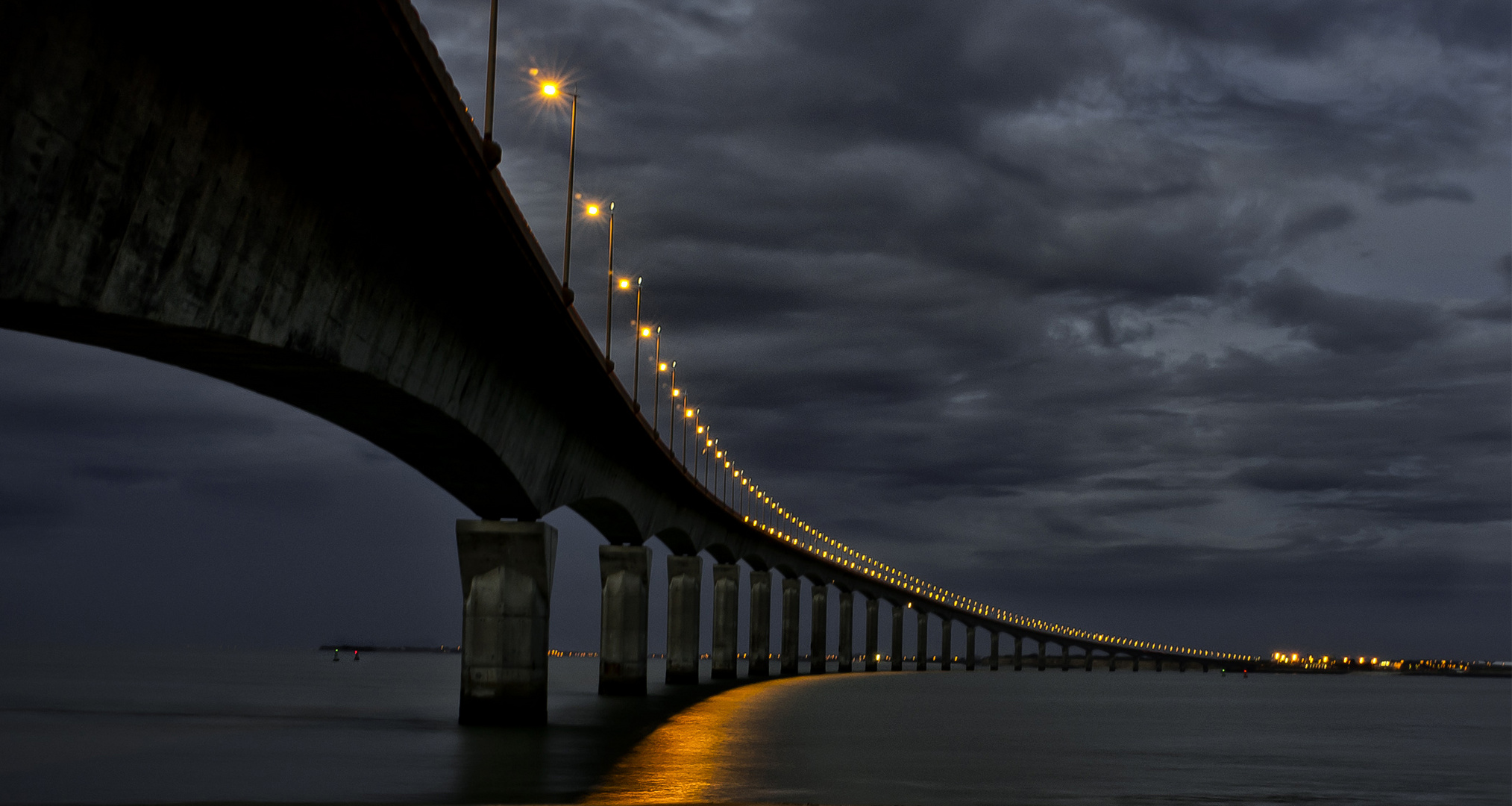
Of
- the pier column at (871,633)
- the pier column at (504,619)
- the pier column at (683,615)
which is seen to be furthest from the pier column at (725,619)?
the pier column at (871,633)

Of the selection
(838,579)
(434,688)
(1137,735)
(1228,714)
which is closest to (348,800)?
(1137,735)

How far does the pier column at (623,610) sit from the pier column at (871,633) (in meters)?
91.9

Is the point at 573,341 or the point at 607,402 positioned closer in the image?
the point at 573,341

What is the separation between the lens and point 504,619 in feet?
125

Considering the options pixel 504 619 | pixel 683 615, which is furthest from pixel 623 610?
pixel 504 619

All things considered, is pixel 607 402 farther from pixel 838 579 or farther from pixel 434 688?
pixel 838 579

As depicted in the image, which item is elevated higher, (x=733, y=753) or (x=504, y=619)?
(x=504, y=619)

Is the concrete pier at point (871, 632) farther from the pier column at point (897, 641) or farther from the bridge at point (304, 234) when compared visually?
the bridge at point (304, 234)

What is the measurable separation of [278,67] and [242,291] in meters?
2.72

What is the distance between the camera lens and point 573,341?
106 ft

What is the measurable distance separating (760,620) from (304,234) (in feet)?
291

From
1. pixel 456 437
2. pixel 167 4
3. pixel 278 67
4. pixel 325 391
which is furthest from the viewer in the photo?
pixel 456 437

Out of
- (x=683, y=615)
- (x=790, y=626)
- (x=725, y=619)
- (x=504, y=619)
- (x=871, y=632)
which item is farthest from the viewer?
(x=871, y=632)

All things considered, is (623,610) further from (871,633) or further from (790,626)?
(871,633)
